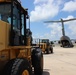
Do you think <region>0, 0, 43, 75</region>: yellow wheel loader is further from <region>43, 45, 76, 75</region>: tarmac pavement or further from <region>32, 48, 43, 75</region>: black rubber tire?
<region>43, 45, 76, 75</region>: tarmac pavement

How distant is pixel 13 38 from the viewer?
665 cm

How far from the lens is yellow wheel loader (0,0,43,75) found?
622 cm

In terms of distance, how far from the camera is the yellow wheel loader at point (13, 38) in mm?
6219

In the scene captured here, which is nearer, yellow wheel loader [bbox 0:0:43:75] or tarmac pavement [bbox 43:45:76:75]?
yellow wheel loader [bbox 0:0:43:75]

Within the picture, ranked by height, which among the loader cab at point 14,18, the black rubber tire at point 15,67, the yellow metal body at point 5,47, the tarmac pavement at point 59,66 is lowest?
the tarmac pavement at point 59,66

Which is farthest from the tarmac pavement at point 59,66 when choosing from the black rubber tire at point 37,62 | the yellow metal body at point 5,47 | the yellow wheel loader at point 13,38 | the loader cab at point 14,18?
the yellow metal body at point 5,47

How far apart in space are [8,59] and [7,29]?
87cm

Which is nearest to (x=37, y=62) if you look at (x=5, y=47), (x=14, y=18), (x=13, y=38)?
(x=14, y=18)

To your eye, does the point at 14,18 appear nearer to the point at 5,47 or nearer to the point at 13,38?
the point at 13,38

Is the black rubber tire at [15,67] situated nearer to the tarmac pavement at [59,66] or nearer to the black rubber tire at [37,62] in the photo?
the black rubber tire at [37,62]

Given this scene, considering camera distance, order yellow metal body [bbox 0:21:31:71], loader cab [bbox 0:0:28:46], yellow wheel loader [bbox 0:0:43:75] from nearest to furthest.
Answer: yellow metal body [bbox 0:21:31:71] < yellow wheel loader [bbox 0:0:43:75] < loader cab [bbox 0:0:28:46]

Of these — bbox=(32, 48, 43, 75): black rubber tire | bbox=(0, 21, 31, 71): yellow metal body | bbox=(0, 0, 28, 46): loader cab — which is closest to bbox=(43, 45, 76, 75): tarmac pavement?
bbox=(32, 48, 43, 75): black rubber tire

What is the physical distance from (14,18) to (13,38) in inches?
29.0

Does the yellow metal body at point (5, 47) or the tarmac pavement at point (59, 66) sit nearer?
the yellow metal body at point (5, 47)
